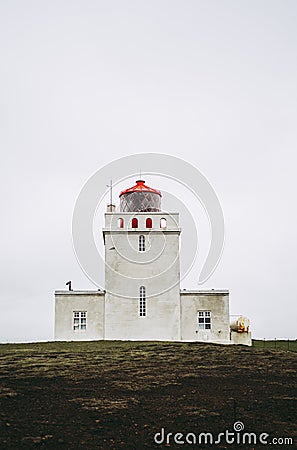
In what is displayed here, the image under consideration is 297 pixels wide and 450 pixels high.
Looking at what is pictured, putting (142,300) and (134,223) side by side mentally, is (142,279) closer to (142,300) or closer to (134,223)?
(142,300)

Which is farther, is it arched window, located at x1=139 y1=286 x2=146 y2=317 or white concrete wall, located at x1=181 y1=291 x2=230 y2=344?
arched window, located at x1=139 y1=286 x2=146 y2=317

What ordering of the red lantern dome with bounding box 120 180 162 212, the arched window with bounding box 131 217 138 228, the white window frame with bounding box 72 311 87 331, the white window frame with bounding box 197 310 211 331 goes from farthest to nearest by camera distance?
the red lantern dome with bounding box 120 180 162 212, the arched window with bounding box 131 217 138 228, the white window frame with bounding box 197 310 211 331, the white window frame with bounding box 72 311 87 331

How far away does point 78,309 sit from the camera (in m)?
36.9

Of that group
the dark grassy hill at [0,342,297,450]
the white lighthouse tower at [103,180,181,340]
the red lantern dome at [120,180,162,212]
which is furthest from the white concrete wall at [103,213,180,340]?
the dark grassy hill at [0,342,297,450]

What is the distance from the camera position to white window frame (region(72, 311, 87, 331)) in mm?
36688

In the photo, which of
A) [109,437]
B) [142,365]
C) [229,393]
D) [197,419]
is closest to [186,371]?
[142,365]

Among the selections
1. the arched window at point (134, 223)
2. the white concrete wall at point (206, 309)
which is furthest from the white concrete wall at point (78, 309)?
the white concrete wall at point (206, 309)

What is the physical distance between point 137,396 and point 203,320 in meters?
19.1

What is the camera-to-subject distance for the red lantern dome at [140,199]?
3912 centimetres

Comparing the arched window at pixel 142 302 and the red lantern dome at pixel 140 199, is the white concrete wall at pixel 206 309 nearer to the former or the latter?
the arched window at pixel 142 302

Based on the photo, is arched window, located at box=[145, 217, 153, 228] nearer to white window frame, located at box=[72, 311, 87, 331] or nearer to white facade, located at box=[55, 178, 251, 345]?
white facade, located at box=[55, 178, 251, 345]

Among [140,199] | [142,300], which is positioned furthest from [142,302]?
[140,199]

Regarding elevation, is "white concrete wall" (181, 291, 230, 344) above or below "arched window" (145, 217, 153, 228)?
below

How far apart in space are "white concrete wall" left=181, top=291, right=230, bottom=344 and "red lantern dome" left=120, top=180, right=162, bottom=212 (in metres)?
5.81
